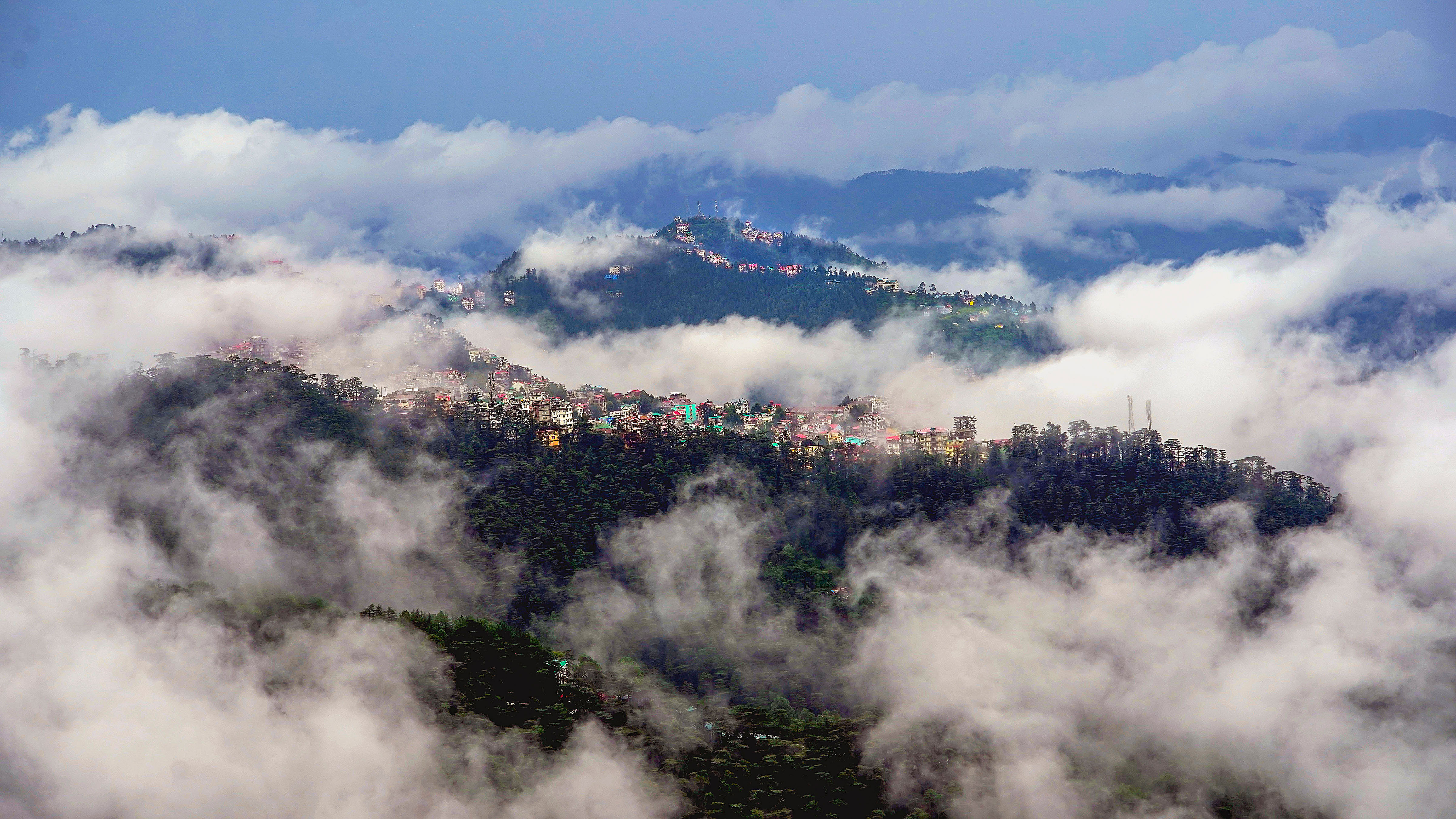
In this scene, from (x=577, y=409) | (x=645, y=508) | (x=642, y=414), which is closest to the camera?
(x=645, y=508)

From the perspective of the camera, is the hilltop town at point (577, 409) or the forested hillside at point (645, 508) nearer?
the forested hillside at point (645, 508)

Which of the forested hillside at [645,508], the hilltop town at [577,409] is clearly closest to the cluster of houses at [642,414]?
the hilltop town at [577,409]

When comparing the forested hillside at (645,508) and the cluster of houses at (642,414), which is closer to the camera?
the forested hillside at (645,508)

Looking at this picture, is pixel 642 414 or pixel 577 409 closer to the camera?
pixel 577 409

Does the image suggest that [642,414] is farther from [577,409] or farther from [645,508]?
[645,508]

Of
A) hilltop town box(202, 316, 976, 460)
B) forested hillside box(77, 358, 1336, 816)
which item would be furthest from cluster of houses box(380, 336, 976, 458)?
forested hillside box(77, 358, 1336, 816)

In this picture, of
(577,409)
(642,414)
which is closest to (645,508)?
(577,409)

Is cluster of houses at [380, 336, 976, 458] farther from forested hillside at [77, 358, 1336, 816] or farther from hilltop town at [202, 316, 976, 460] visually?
forested hillside at [77, 358, 1336, 816]

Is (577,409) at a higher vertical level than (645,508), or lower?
higher

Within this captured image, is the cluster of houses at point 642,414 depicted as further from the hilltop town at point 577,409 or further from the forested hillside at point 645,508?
the forested hillside at point 645,508

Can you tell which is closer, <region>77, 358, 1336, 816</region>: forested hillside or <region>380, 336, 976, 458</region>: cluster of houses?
<region>77, 358, 1336, 816</region>: forested hillside
